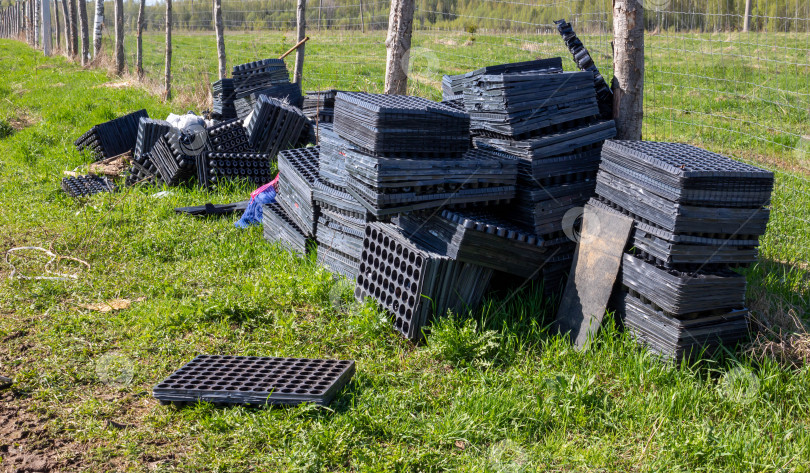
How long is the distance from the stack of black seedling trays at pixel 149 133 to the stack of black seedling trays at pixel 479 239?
5.52 metres

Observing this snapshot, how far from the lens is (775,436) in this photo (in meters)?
3.56

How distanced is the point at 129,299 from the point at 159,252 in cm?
103

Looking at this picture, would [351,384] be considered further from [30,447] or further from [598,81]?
[598,81]

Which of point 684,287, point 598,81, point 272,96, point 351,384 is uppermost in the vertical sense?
point 598,81

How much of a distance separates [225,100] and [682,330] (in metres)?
8.30

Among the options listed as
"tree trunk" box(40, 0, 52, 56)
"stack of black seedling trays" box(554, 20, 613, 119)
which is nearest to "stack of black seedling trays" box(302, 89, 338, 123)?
"stack of black seedling trays" box(554, 20, 613, 119)

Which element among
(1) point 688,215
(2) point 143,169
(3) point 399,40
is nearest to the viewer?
(1) point 688,215

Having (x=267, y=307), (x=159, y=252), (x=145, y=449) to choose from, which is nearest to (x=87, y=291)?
(x=159, y=252)

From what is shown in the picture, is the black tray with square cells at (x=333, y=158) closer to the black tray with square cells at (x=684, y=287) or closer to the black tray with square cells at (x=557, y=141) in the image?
the black tray with square cells at (x=557, y=141)

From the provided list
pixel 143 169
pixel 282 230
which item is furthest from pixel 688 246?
pixel 143 169

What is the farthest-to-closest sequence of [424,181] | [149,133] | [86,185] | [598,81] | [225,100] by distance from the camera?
1. [225,100]
2. [149,133]
3. [86,185]
4. [598,81]
5. [424,181]

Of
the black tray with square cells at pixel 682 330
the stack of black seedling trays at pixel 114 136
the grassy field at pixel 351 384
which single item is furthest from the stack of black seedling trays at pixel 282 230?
the stack of black seedling trays at pixel 114 136

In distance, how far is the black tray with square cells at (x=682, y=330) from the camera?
4.16 meters

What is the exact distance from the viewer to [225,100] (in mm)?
10430
